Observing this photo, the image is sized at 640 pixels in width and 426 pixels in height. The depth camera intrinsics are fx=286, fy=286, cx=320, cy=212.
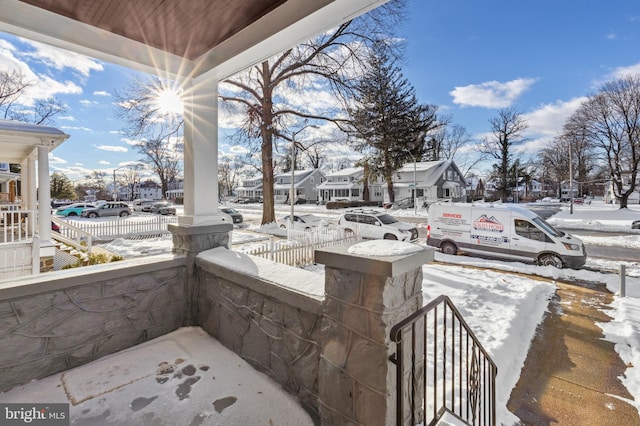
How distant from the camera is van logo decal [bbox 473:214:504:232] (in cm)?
862

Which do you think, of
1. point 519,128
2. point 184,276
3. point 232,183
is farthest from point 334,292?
point 232,183

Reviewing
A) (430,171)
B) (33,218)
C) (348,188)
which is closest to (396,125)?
(430,171)

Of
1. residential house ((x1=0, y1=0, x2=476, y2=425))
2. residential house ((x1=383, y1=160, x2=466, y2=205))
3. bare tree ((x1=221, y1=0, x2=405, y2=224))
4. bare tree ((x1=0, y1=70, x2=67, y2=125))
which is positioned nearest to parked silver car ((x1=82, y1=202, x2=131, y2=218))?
bare tree ((x1=0, y1=70, x2=67, y2=125))

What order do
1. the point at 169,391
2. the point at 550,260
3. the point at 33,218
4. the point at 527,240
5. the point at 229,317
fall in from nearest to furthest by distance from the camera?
the point at 169,391 → the point at 229,317 → the point at 33,218 → the point at 550,260 → the point at 527,240

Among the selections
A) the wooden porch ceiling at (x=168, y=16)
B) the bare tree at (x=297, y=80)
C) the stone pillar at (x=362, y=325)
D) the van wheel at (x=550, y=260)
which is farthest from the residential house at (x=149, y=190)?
the stone pillar at (x=362, y=325)

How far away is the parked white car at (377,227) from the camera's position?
11.2m

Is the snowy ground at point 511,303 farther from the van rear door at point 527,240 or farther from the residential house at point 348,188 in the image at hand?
the residential house at point 348,188

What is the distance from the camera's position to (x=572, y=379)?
327 centimetres

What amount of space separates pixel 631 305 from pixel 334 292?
6.71 meters

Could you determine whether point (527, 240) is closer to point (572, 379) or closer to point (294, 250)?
point (572, 379)

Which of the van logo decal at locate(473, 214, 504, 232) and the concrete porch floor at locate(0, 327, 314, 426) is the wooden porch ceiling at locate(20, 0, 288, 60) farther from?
the van logo decal at locate(473, 214, 504, 232)

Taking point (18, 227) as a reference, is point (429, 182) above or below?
above

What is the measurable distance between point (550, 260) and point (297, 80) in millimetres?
11975

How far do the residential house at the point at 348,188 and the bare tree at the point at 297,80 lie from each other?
75.2 ft
